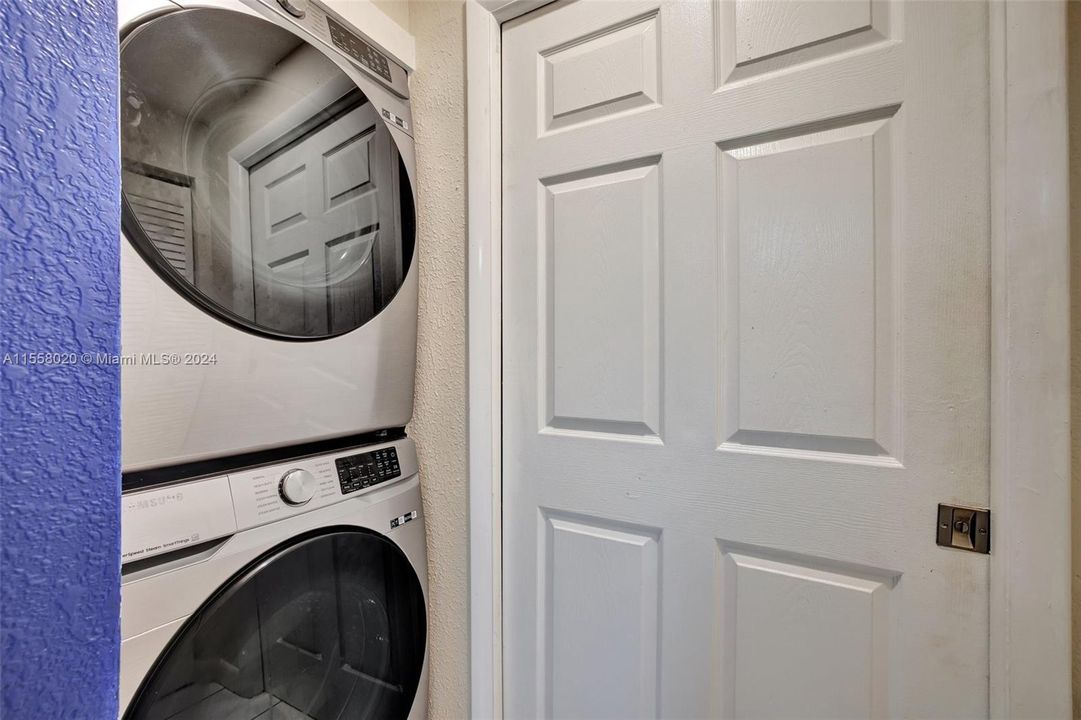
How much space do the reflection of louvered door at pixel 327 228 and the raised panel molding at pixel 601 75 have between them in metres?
0.38

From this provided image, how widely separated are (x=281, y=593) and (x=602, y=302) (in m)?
0.78

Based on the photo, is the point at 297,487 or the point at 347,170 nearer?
the point at 297,487

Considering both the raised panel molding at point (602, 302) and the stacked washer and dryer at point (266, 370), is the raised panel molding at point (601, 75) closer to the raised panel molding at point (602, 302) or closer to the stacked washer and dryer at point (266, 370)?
the raised panel molding at point (602, 302)

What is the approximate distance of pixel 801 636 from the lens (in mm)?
803

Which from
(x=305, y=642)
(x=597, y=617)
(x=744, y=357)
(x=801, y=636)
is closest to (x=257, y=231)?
(x=305, y=642)

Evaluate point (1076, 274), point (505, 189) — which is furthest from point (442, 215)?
point (1076, 274)

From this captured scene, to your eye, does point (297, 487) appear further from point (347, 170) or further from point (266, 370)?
point (347, 170)

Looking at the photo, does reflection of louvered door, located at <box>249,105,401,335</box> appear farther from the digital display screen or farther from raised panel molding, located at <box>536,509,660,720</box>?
raised panel molding, located at <box>536,509,660,720</box>

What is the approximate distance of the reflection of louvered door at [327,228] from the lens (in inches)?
31.1

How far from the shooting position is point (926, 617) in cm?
72

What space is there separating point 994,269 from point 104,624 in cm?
105

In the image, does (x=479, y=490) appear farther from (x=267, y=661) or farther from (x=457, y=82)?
(x=457, y=82)

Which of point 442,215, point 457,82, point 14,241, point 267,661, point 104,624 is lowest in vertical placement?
point 267,661

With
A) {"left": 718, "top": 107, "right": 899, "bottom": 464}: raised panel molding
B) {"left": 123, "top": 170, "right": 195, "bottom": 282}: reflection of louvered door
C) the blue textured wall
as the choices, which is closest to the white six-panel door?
{"left": 718, "top": 107, "right": 899, "bottom": 464}: raised panel molding
